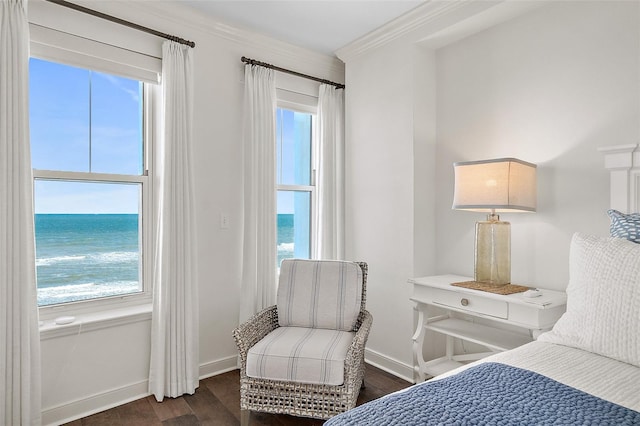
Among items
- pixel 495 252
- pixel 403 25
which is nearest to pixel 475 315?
pixel 495 252

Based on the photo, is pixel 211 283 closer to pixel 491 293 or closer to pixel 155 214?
pixel 155 214

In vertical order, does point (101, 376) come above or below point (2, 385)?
below

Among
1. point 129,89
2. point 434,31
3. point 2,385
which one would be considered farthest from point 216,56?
point 2,385

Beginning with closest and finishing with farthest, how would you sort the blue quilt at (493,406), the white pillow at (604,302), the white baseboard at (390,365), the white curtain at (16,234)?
1. the blue quilt at (493,406)
2. the white pillow at (604,302)
3. the white curtain at (16,234)
4. the white baseboard at (390,365)

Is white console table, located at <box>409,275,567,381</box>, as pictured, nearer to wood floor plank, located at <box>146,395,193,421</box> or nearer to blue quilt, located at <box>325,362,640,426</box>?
blue quilt, located at <box>325,362,640,426</box>

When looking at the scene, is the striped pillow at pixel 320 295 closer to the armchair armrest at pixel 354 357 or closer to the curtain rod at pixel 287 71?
the armchair armrest at pixel 354 357

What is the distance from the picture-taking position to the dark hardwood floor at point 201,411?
7.27 ft

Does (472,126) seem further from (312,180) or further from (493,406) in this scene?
(493,406)

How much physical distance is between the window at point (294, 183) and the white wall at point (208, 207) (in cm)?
43

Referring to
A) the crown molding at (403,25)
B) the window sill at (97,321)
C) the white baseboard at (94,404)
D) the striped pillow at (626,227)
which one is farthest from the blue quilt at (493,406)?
the crown molding at (403,25)

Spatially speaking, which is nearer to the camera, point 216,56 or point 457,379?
point 457,379

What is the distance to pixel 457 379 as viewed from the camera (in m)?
1.09

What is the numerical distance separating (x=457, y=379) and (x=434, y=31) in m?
2.40

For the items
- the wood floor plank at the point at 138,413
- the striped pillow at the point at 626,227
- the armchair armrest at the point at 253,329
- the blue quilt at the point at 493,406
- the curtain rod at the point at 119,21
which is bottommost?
the wood floor plank at the point at 138,413
